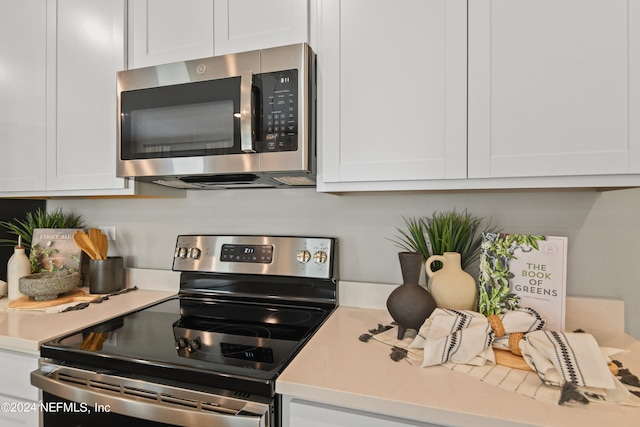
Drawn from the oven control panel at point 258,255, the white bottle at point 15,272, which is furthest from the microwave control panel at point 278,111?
the white bottle at point 15,272

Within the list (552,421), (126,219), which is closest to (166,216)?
(126,219)

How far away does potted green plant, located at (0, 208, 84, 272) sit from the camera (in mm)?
1626

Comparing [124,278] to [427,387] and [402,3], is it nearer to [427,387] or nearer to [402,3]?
[427,387]

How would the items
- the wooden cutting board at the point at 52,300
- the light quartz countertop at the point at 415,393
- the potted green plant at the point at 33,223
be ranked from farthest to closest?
the potted green plant at the point at 33,223 → the wooden cutting board at the point at 52,300 → the light quartz countertop at the point at 415,393

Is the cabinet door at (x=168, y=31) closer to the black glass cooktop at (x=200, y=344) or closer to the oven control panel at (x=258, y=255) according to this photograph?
the oven control panel at (x=258, y=255)

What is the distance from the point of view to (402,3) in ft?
3.15

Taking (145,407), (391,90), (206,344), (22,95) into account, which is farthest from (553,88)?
(22,95)

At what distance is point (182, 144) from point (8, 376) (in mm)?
892

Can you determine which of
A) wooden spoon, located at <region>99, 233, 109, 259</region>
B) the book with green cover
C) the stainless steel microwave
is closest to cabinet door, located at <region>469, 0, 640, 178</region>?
the book with green cover

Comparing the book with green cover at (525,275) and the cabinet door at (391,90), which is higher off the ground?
the cabinet door at (391,90)

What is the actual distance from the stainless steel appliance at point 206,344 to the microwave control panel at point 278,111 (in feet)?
1.49

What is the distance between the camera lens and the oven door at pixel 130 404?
71cm

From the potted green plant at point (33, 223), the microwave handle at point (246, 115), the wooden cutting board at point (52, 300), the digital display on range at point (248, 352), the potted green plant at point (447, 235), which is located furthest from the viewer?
the potted green plant at point (33, 223)

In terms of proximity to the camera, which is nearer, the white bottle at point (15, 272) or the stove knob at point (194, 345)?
the stove knob at point (194, 345)
